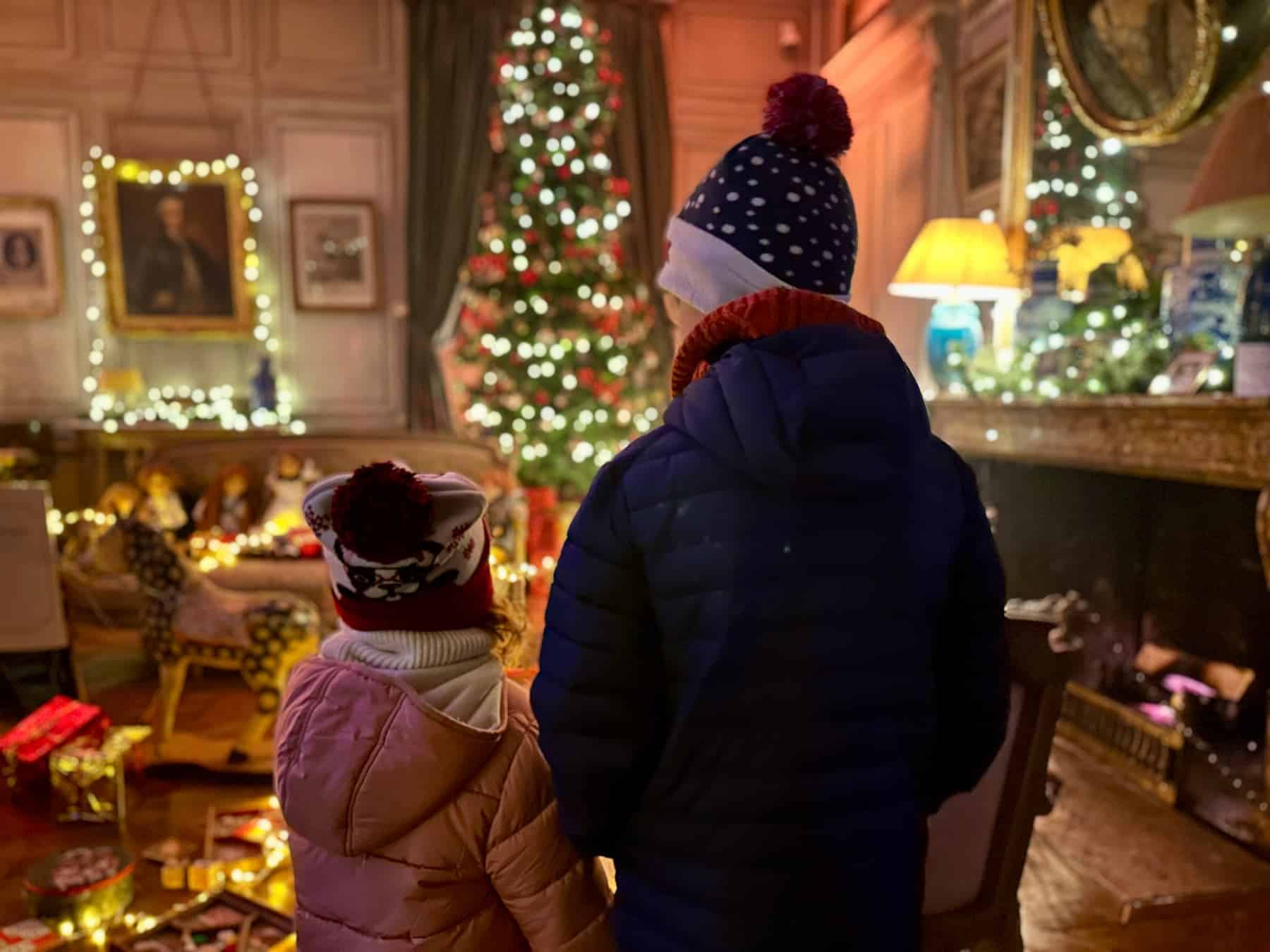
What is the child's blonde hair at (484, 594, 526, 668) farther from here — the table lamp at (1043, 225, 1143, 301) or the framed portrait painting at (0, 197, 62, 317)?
the framed portrait painting at (0, 197, 62, 317)

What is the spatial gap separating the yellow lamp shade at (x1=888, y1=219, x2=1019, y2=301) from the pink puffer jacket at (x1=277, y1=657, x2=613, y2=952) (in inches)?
113

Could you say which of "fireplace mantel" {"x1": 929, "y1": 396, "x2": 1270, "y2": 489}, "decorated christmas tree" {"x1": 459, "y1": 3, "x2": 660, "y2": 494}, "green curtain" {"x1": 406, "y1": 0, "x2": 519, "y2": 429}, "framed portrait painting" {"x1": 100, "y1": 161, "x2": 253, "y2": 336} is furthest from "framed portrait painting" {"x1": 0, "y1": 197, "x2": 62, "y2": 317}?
"fireplace mantel" {"x1": 929, "y1": 396, "x2": 1270, "y2": 489}

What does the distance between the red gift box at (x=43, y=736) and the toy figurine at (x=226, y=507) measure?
190cm

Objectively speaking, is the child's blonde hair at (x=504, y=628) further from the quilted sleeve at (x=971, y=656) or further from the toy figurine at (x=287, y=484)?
the toy figurine at (x=287, y=484)

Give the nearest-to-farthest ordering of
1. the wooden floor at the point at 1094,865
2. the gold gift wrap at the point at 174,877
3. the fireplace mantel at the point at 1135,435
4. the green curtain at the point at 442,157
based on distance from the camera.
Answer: the wooden floor at the point at 1094,865, the gold gift wrap at the point at 174,877, the fireplace mantel at the point at 1135,435, the green curtain at the point at 442,157

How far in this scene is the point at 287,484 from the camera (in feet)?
15.0

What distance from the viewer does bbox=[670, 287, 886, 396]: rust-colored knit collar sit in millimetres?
872

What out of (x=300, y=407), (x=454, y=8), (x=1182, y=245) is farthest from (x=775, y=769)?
(x=454, y=8)

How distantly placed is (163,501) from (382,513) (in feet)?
13.2

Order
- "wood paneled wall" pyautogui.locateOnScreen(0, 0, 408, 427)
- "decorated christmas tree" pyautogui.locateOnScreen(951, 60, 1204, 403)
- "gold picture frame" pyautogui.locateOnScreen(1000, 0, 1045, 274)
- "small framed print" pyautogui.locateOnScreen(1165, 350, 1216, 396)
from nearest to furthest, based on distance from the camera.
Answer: "small framed print" pyautogui.locateOnScreen(1165, 350, 1216, 396)
"decorated christmas tree" pyautogui.locateOnScreen(951, 60, 1204, 403)
"gold picture frame" pyautogui.locateOnScreen(1000, 0, 1045, 274)
"wood paneled wall" pyautogui.locateOnScreen(0, 0, 408, 427)

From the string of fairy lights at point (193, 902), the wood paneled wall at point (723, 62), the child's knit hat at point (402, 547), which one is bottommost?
the string of fairy lights at point (193, 902)

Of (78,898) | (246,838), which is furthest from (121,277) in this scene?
(78,898)

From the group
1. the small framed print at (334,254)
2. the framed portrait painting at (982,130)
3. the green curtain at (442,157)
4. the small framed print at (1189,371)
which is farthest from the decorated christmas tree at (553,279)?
the small framed print at (1189,371)

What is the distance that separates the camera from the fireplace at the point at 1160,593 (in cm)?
255
